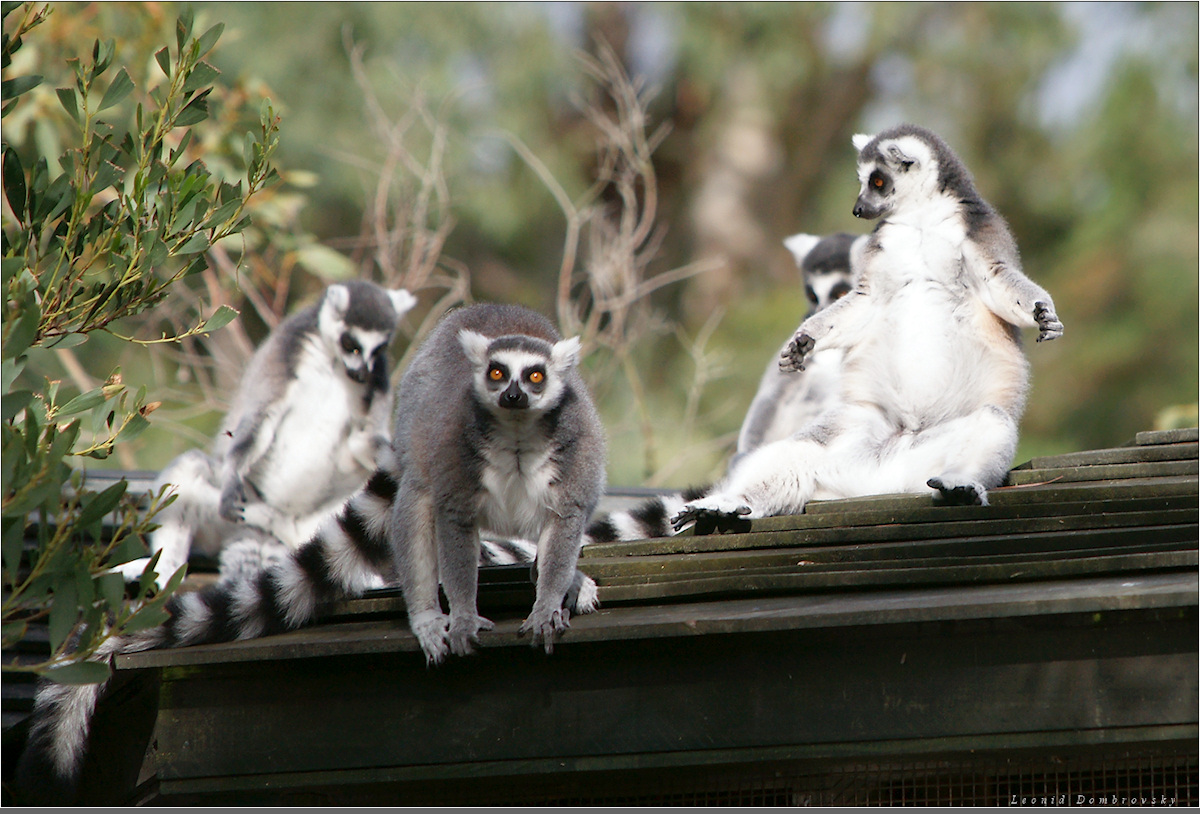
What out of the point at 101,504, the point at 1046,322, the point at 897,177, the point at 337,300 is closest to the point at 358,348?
the point at 337,300

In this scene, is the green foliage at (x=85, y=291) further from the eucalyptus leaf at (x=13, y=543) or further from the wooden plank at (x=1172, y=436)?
the wooden plank at (x=1172, y=436)

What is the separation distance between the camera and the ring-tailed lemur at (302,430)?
6211 mm

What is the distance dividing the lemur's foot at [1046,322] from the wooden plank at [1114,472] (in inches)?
19.7

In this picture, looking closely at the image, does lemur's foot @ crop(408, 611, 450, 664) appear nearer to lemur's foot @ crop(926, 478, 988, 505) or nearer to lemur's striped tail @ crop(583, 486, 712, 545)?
lemur's striped tail @ crop(583, 486, 712, 545)

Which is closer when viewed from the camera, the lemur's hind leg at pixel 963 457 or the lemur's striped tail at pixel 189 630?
the lemur's striped tail at pixel 189 630

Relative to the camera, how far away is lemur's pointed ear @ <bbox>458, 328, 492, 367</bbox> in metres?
3.71

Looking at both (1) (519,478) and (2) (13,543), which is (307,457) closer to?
(1) (519,478)

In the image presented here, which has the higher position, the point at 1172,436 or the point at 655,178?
the point at 655,178

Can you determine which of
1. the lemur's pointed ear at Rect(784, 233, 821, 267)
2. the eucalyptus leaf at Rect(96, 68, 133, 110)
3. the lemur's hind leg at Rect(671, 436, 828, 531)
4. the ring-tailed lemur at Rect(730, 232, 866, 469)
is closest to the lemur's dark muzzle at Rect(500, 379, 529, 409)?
the lemur's hind leg at Rect(671, 436, 828, 531)

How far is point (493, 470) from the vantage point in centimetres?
363

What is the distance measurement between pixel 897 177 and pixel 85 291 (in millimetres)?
3063

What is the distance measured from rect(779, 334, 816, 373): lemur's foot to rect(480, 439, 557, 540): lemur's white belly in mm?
1136

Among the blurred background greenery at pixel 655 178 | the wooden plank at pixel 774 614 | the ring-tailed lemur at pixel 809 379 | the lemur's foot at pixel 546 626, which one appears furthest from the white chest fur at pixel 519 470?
the blurred background greenery at pixel 655 178

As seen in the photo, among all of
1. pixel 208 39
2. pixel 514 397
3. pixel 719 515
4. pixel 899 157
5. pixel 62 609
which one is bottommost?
pixel 62 609
